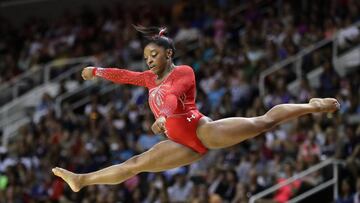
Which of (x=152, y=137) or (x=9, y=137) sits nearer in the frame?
(x=152, y=137)

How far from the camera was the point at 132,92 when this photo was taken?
15.3 m

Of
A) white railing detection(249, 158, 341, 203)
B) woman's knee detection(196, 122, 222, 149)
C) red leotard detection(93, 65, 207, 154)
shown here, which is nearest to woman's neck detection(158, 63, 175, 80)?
red leotard detection(93, 65, 207, 154)

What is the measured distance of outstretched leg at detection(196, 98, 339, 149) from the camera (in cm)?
724

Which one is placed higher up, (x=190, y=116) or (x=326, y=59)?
(x=326, y=59)

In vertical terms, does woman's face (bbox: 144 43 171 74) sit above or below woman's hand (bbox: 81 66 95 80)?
below

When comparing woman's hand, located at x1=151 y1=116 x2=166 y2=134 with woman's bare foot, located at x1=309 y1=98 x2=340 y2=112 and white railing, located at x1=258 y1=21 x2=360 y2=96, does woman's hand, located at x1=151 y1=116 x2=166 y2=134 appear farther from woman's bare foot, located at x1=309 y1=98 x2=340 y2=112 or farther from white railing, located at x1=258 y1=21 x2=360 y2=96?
white railing, located at x1=258 y1=21 x2=360 y2=96

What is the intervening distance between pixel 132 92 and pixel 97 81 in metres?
1.09

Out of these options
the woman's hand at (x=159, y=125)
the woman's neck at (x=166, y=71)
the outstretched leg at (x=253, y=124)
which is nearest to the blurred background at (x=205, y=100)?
the outstretched leg at (x=253, y=124)

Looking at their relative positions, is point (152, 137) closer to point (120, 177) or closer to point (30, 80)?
point (30, 80)

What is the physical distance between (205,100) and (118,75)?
19.6ft

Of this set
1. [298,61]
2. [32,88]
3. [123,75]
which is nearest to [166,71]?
[123,75]

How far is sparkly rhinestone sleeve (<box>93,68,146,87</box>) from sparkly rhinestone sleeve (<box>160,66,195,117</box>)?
1.57 feet

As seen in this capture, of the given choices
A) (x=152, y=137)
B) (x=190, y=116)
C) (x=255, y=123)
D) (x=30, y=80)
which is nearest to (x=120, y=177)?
(x=190, y=116)

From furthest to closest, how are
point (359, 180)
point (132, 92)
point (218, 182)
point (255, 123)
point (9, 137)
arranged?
point (9, 137) < point (132, 92) < point (218, 182) < point (359, 180) < point (255, 123)
